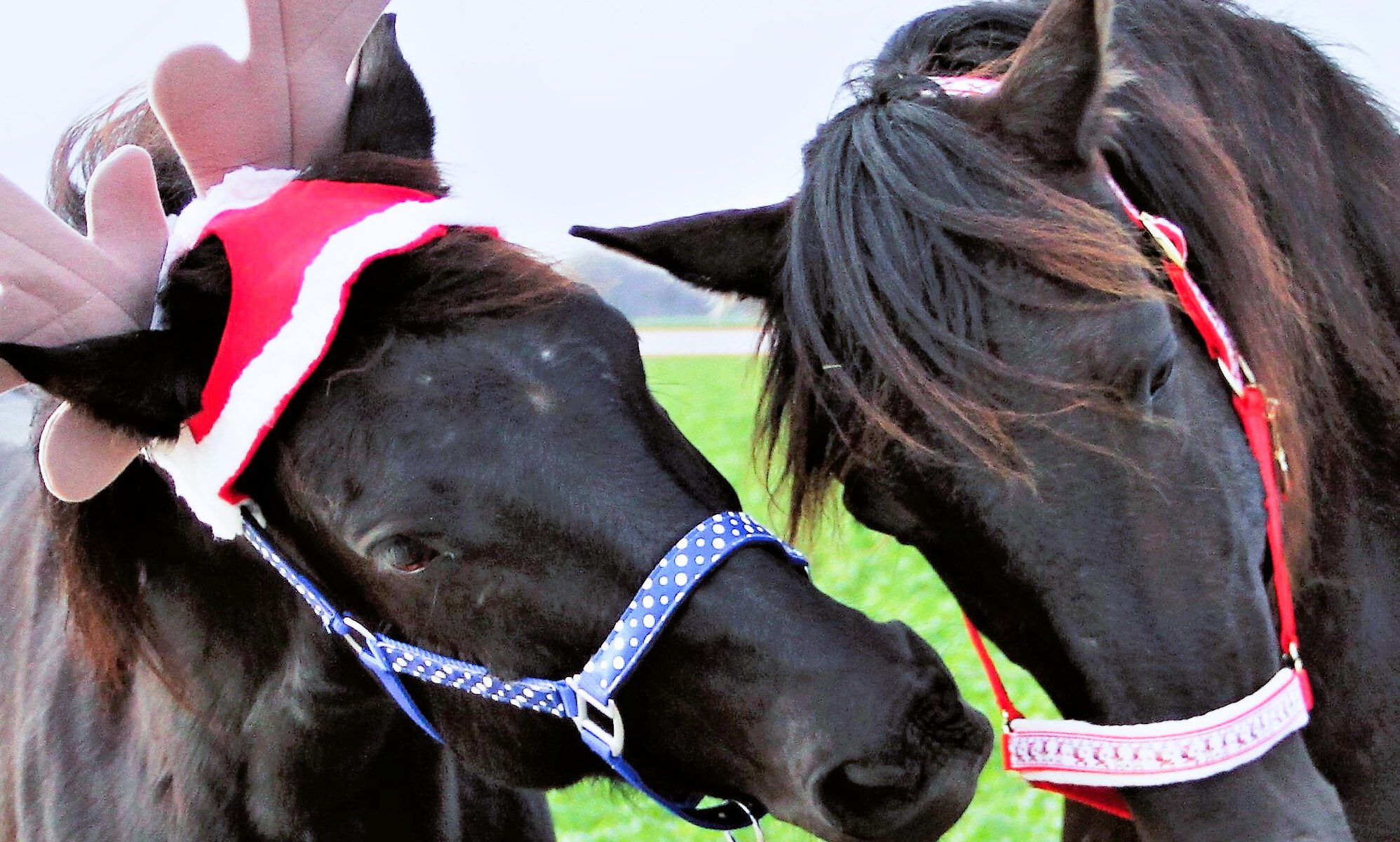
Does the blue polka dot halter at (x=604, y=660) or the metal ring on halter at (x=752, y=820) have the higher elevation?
the blue polka dot halter at (x=604, y=660)

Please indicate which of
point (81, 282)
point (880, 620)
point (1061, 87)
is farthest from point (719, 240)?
point (880, 620)

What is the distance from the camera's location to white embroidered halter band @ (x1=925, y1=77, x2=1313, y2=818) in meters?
1.84

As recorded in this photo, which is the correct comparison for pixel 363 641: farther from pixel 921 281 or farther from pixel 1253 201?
pixel 1253 201

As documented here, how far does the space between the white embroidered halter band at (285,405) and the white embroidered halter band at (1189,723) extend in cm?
47

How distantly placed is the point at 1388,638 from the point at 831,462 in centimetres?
115

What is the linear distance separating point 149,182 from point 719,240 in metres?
0.96

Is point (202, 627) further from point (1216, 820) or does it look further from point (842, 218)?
point (1216, 820)

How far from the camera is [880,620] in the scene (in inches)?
241

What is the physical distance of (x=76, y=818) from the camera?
8.09 ft

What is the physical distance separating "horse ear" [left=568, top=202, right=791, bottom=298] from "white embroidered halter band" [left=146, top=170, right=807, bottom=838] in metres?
0.28

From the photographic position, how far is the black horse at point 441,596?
1895mm

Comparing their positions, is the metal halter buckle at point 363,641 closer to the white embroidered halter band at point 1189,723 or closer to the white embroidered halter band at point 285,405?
the white embroidered halter band at point 285,405

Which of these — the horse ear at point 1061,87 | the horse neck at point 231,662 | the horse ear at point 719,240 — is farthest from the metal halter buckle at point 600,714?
the horse ear at point 1061,87

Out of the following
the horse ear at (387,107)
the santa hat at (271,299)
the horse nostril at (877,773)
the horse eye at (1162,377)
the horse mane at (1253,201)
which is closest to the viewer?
the horse nostril at (877,773)
